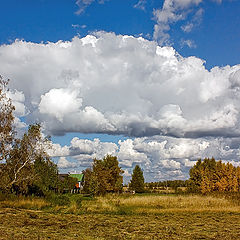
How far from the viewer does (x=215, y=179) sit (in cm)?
8425

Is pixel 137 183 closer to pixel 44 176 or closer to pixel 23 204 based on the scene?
pixel 44 176

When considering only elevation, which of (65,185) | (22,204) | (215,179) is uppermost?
(215,179)

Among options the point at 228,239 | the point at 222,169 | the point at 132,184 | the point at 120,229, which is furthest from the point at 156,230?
the point at 132,184

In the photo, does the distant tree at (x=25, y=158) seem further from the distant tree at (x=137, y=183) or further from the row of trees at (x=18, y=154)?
the distant tree at (x=137, y=183)

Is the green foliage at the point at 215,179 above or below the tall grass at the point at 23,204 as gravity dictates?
above

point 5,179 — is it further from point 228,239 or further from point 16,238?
point 228,239

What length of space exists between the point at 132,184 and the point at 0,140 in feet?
224

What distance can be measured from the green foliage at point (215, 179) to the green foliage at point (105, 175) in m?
25.3

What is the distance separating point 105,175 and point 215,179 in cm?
3777

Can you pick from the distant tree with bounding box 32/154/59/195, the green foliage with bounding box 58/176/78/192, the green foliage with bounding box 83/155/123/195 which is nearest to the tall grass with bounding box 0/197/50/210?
the distant tree with bounding box 32/154/59/195

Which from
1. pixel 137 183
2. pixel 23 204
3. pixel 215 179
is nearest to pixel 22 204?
pixel 23 204

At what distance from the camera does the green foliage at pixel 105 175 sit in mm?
59525

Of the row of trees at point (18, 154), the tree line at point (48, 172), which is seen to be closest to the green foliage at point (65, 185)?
the tree line at point (48, 172)

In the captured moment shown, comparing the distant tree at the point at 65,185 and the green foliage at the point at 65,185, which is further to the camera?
the green foliage at the point at 65,185
